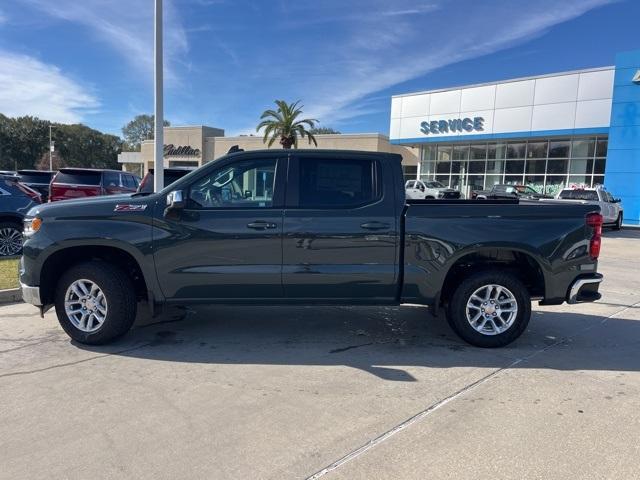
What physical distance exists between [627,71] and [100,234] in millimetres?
27671

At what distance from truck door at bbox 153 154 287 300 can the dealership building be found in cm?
2468

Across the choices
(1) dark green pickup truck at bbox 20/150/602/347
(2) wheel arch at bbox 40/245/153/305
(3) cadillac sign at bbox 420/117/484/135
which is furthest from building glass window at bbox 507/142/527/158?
(2) wheel arch at bbox 40/245/153/305

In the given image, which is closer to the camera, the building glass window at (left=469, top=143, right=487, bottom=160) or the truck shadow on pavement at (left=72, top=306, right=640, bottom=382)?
the truck shadow on pavement at (left=72, top=306, right=640, bottom=382)

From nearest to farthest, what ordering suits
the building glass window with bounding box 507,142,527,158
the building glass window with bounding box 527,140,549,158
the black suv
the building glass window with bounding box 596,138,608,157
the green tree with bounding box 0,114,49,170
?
the black suv → the building glass window with bounding box 596,138,608,157 → the building glass window with bounding box 527,140,549,158 → the building glass window with bounding box 507,142,527,158 → the green tree with bounding box 0,114,49,170

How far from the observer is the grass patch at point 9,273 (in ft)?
23.7

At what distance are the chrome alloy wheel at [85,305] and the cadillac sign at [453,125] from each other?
2907 cm

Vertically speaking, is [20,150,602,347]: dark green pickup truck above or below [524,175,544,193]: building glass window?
below

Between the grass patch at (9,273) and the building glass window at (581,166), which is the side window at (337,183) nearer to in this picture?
the grass patch at (9,273)

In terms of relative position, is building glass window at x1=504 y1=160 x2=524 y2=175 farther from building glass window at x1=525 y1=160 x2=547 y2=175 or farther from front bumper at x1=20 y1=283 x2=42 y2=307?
front bumper at x1=20 y1=283 x2=42 y2=307

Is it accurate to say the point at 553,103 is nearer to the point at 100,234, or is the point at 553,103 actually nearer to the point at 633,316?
the point at 633,316

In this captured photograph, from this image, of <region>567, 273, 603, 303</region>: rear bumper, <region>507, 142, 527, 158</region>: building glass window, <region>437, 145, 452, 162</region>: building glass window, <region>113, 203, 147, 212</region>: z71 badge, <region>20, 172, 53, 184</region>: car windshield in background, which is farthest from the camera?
<region>437, 145, 452, 162</region>: building glass window

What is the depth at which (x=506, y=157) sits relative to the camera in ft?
102

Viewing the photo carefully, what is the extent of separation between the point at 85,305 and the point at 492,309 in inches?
163

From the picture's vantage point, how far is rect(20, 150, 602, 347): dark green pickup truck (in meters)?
4.88
